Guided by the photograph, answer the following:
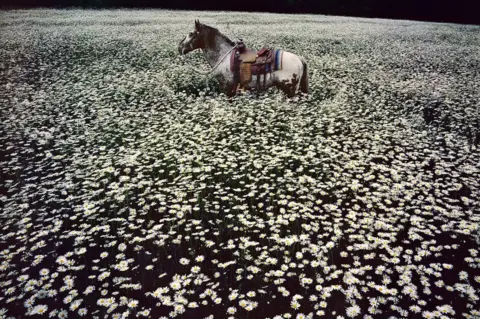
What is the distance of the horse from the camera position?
43.5 ft

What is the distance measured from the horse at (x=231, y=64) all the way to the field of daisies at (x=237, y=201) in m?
1.03

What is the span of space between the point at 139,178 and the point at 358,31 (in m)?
37.5

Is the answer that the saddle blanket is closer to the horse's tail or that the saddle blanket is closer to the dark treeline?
the horse's tail

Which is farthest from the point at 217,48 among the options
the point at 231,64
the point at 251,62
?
the point at 251,62

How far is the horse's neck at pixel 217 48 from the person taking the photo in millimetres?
13664

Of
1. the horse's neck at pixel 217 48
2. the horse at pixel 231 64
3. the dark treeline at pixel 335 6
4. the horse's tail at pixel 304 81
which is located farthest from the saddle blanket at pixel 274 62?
the dark treeline at pixel 335 6

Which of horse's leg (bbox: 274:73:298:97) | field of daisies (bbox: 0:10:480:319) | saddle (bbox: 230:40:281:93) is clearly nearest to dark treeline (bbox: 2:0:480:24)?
field of daisies (bbox: 0:10:480:319)

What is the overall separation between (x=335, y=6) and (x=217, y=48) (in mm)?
61317

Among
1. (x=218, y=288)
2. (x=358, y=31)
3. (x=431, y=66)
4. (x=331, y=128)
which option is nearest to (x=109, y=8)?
(x=358, y=31)

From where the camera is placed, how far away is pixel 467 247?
20.9ft

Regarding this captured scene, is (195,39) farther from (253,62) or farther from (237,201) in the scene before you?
(237,201)

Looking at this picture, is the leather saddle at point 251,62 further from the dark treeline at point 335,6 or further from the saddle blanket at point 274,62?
the dark treeline at point 335,6

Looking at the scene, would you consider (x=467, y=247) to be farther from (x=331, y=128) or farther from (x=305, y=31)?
(x=305, y=31)

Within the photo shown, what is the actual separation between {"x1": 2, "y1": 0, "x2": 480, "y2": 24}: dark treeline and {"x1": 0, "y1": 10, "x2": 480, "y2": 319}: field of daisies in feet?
164
